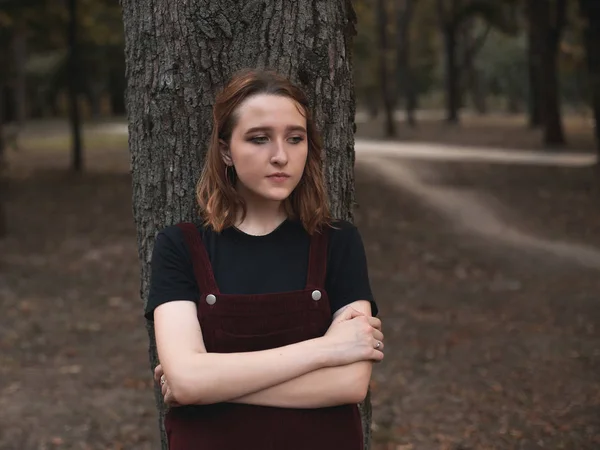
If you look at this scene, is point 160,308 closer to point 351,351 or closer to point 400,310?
point 351,351

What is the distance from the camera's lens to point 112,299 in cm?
1080

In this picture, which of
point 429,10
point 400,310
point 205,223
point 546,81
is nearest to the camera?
point 205,223

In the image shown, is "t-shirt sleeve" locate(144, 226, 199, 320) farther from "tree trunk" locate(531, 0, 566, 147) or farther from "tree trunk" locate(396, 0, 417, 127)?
"tree trunk" locate(396, 0, 417, 127)

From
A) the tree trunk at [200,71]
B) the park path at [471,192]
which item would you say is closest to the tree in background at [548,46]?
the park path at [471,192]

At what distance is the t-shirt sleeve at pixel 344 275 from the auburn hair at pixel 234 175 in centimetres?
8

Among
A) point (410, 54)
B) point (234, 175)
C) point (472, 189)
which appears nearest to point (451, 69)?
point (410, 54)

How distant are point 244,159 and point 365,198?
15.7 meters

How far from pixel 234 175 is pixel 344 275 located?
438 millimetres

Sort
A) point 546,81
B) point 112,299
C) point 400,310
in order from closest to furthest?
point 400,310 → point 112,299 → point 546,81

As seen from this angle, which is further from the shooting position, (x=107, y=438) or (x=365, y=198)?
(x=365, y=198)

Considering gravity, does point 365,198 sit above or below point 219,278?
below

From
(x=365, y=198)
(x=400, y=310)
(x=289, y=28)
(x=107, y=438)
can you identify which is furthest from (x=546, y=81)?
(x=289, y=28)

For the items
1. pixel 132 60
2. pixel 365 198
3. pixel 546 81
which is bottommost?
pixel 365 198

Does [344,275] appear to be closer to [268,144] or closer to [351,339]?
[351,339]
